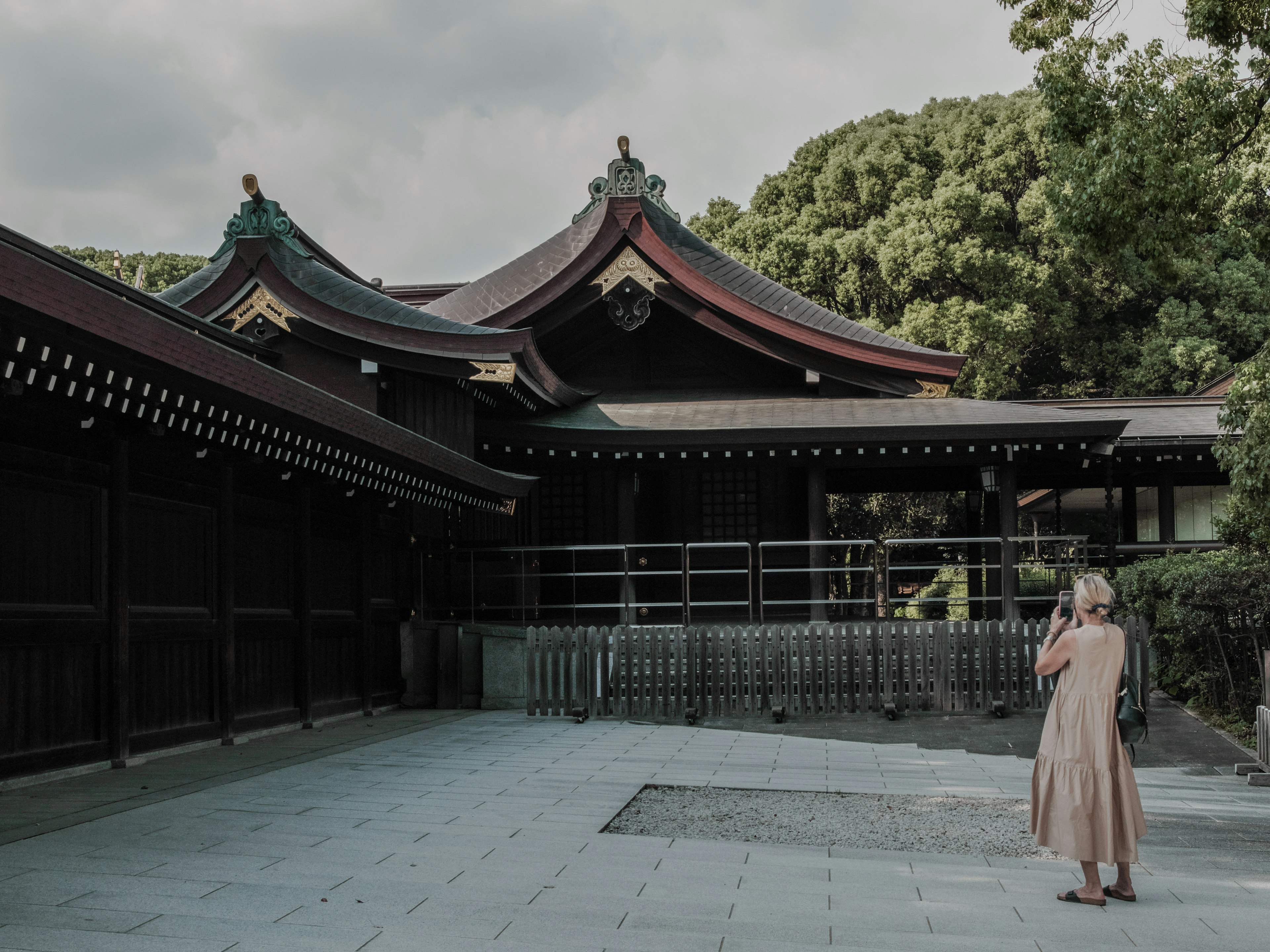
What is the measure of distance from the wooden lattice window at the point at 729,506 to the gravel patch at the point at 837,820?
919 cm

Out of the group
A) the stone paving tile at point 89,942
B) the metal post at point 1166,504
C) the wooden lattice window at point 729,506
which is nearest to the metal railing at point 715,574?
the wooden lattice window at point 729,506

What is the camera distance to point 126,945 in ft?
14.2

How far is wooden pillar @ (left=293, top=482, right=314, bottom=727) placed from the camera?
1177 centimetres

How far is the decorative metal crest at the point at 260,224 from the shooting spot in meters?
14.9

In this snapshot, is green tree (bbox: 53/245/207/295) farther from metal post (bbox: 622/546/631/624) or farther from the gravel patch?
the gravel patch

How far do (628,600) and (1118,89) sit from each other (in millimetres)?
8980

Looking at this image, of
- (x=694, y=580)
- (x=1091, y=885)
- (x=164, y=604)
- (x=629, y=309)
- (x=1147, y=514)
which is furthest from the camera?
(x=1147, y=514)

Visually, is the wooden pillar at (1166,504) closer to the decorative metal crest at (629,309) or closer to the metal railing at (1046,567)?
the metal railing at (1046,567)

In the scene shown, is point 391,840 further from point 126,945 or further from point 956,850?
point 956,850

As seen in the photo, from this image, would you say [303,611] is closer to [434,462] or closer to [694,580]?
[434,462]

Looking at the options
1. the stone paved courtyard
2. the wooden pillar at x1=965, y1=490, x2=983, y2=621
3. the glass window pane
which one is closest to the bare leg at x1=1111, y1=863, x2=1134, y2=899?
the stone paved courtyard

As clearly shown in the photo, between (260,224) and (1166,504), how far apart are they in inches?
603

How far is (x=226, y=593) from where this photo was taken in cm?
1024

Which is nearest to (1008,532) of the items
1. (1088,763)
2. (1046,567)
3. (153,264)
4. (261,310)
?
(1046,567)
